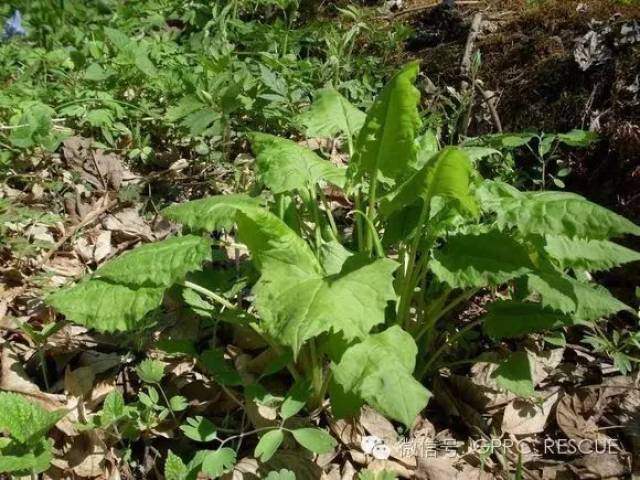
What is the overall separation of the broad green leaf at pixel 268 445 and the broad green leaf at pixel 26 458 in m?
0.54

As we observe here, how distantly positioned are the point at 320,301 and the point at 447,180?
1.62 ft

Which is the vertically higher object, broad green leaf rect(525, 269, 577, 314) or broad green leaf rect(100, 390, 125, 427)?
broad green leaf rect(525, 269, 577, 314)

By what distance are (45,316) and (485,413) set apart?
61.1 inches

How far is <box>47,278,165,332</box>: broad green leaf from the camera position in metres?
1.67

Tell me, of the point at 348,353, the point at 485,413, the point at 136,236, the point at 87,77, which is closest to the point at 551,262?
the point at 485,413

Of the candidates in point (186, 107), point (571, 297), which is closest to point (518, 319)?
point (571, 297)

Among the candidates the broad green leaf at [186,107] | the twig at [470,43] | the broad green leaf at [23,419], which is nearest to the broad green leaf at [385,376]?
the broad green leaf at [23,419]

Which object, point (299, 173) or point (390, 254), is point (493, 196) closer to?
point (299, 173)

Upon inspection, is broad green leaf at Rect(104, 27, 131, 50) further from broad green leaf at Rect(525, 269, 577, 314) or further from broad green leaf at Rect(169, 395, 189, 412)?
broad green leaf at Rect(525, 269, 577, 314)

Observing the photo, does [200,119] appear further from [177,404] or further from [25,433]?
[25,433]

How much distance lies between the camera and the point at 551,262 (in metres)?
1.87

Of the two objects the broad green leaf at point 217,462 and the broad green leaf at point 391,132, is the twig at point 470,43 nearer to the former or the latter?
the broad green leaf at point 391,132

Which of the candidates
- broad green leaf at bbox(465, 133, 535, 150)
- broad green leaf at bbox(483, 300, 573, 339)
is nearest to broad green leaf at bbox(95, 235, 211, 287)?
broad green leaf at bbox(483, 300, 573, 339)

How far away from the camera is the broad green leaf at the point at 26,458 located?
5.11 ft
